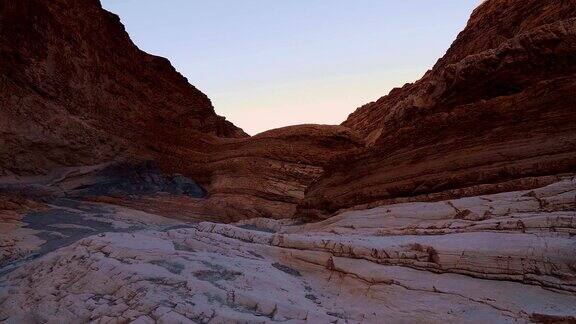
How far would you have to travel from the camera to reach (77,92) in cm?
1900

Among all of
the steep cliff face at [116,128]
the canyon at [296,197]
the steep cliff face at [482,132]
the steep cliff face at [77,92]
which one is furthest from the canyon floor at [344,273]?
the steep cliff face at [77,92]

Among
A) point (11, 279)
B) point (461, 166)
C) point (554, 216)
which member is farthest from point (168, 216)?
point (554, 216)

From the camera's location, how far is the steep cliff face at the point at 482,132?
316 inches

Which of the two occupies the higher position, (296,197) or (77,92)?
(77,92)

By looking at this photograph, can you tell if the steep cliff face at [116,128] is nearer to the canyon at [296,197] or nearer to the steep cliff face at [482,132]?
the canyon at [296,197]

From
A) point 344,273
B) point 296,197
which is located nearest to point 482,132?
point 344,273

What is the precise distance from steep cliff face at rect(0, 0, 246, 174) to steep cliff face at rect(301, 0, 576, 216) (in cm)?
1060

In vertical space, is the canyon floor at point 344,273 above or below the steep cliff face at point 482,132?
below

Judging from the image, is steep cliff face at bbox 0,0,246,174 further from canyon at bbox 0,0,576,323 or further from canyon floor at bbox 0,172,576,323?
canyon floor at bbox 0,172,576,323

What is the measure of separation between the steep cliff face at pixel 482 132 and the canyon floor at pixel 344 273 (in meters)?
1.04

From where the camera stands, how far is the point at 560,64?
364 inches

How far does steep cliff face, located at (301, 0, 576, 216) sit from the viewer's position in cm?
803

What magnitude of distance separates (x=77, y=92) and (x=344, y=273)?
54.6ft

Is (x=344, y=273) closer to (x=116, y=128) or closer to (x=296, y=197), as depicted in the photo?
(x=296, y=197)
